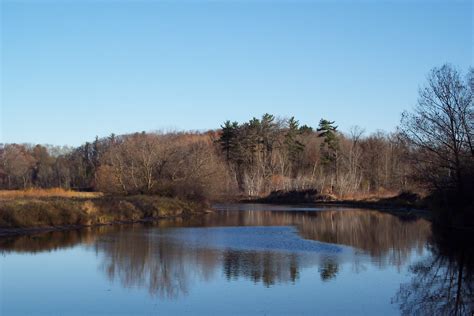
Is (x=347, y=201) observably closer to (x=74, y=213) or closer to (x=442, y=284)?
(x=74, y=213)

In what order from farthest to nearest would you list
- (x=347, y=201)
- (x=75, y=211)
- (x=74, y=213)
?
1. (x=347, y=201)
2. (x=75, y=211)
3. (x=74, y=213)

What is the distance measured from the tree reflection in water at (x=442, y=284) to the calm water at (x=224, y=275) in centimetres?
4

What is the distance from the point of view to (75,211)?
108 feet

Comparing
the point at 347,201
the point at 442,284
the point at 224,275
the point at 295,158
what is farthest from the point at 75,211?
the point at 295,158

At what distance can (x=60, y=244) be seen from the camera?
24.6m

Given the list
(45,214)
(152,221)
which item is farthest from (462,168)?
(45,214)

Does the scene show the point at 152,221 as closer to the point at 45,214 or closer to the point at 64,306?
the point at 45,214

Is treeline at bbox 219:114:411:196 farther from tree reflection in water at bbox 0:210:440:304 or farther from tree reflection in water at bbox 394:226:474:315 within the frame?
tree reflection in water at bbox 394:226:474:315

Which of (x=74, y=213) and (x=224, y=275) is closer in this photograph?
(x=224, y=275)

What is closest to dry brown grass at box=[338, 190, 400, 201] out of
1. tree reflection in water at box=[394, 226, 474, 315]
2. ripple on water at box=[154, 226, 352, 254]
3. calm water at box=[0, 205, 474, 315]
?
ripple on water at box=[154, 226, 352, 254]

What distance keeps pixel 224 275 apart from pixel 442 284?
6505mm

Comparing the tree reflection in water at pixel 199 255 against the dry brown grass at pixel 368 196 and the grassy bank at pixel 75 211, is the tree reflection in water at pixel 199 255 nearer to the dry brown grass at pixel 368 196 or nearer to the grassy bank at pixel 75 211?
the grassy bank at pixel 75 211

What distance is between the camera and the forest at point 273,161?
110ft

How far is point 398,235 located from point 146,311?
20805 mm
